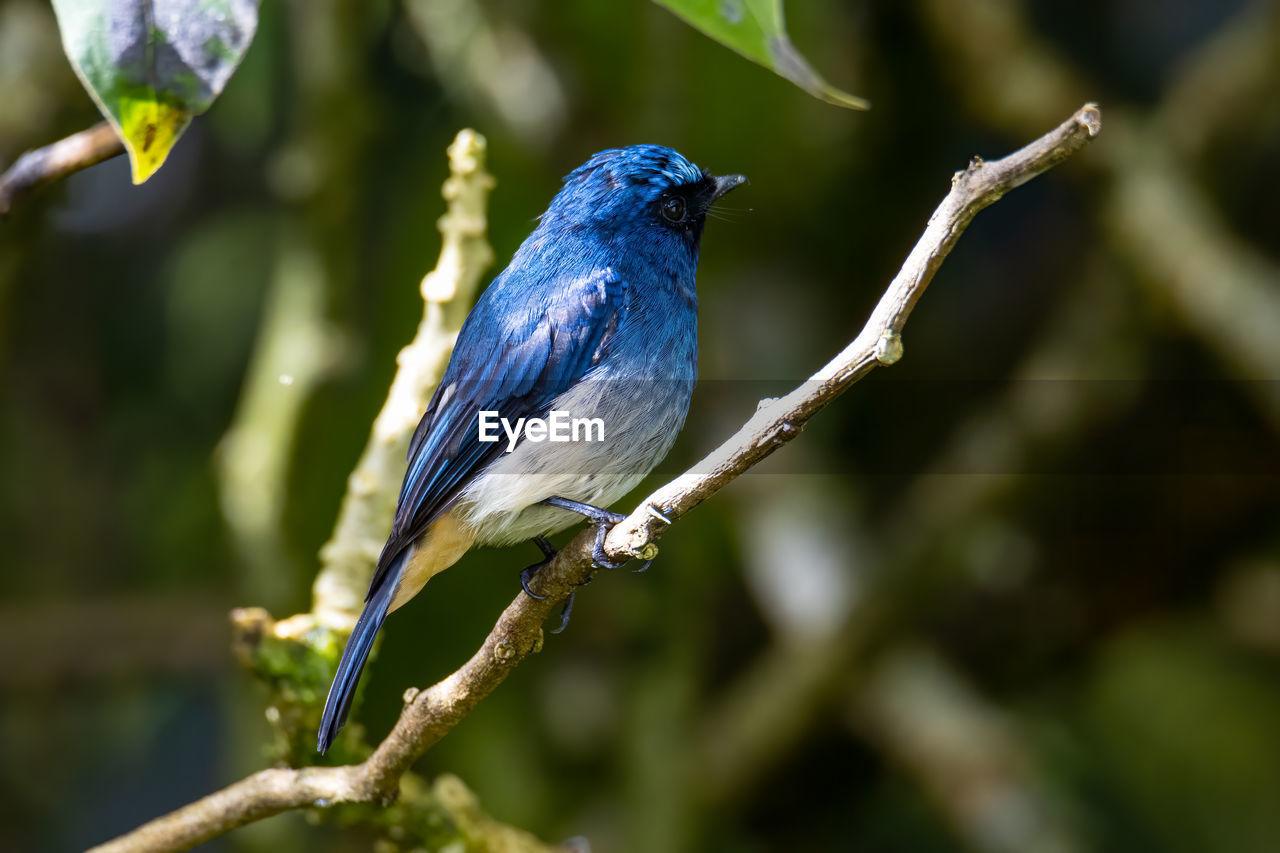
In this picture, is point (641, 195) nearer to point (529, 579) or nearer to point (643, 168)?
point (643, 168)

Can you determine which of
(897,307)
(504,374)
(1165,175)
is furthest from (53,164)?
(1165,175)

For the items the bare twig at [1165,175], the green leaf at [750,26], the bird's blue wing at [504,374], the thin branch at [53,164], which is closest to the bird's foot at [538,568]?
the bird's blue wing at [504,374]

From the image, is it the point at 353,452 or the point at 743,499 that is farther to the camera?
the point at 743,499

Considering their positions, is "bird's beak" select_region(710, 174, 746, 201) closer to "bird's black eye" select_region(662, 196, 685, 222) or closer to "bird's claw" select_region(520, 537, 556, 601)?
"bird's black eye" select_region(662, 196, 685, 222)

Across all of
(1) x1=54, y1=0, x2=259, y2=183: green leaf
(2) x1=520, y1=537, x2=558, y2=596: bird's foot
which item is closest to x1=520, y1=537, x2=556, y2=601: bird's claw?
(2) x1=520, y1=537, x2=558, y2=596: bird's foot

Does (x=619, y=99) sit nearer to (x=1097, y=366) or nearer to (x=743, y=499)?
(x=743, y=499)

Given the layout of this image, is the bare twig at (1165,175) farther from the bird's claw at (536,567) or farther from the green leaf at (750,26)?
the green leaf at (750,26)

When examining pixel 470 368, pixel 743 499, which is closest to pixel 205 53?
pixel 470 368
